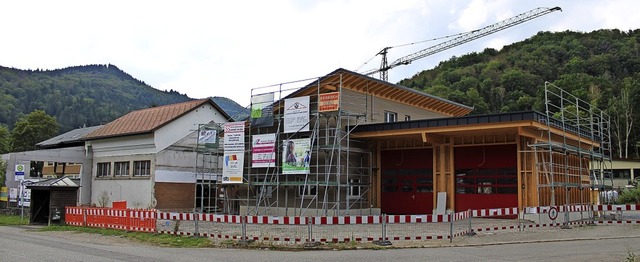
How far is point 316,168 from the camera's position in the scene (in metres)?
28.6

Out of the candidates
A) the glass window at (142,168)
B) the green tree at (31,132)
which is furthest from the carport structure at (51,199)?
the green tree at (31,132)

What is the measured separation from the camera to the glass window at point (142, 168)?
1381 inches

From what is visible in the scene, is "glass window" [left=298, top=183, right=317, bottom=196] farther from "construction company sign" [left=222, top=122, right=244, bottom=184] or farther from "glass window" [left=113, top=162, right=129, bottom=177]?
"glass window" [left=113, top=162, right=129, bottom=177]

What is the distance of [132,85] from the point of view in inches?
7544

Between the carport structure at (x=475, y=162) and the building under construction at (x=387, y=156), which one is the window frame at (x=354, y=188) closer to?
the building under construction at (x=387, y=156)

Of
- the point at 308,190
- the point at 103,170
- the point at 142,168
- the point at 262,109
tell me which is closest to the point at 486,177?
the point at 308,190

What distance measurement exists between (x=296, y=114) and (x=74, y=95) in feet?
502

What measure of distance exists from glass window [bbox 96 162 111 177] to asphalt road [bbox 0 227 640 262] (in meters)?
22.8

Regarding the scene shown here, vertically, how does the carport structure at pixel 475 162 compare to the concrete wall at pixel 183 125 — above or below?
below

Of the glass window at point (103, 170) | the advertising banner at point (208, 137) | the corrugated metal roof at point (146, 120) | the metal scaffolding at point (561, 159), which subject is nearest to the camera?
the metal scaffolding at point (561, 159)

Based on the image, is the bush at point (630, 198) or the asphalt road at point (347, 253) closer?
the asphalt road at point (347, 253)

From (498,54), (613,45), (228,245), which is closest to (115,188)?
(228,245)

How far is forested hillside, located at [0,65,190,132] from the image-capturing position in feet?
436

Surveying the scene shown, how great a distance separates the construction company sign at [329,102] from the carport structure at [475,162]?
2.86 meters
